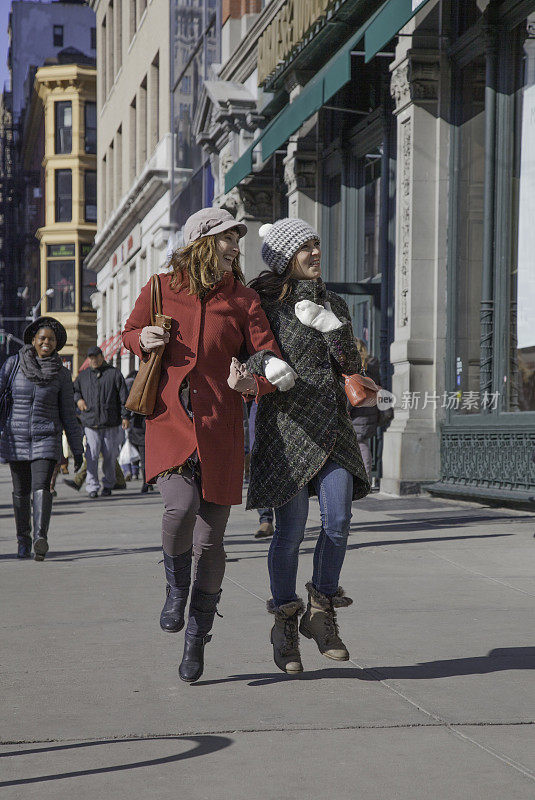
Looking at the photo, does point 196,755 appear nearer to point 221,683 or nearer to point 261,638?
point 221,683

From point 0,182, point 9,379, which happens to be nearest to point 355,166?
point 9,379

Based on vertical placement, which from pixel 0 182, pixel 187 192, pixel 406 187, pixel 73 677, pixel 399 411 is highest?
pixel 0 182

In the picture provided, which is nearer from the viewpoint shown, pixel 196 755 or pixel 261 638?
pixel 196 755

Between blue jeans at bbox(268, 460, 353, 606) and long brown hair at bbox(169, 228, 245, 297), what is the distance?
890 millimetres

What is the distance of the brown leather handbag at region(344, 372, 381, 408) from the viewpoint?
4.95m

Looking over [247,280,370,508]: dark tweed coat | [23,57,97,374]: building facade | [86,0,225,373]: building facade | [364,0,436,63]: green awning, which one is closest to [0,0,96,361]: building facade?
[23,57,97,374]: building facade

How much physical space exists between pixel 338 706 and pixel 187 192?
25.8 meters

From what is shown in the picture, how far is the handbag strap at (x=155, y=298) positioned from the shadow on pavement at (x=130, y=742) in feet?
5.47

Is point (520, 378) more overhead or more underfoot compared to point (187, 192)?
more underfoot

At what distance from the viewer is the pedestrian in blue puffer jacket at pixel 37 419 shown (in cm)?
938

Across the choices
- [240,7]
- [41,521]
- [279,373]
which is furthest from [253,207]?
[279,373]

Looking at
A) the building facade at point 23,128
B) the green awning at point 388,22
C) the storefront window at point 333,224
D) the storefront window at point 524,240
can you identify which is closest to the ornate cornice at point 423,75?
the green awning at point 388,22

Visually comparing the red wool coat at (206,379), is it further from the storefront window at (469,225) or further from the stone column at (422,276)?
the stone column at (422,276)

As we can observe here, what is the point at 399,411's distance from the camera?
14305 mm
